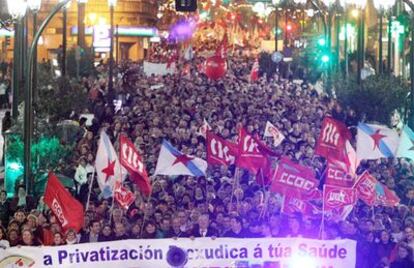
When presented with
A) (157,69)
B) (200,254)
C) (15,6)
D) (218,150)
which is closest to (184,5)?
(15,6)

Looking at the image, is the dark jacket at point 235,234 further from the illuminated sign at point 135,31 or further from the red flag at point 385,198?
the illuminated sign at point 135,31

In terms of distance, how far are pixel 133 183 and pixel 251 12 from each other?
94.7 m

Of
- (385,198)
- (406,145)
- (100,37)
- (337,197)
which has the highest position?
(100,37)

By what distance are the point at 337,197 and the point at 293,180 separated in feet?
2.14

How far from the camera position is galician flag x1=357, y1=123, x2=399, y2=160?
548 inches

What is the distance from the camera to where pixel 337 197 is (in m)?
12.2

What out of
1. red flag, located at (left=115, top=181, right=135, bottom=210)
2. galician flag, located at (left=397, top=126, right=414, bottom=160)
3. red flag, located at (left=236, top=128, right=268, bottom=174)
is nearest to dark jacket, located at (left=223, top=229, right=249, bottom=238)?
red flag, located at (left=115, top=181, right=135, bottom=210)

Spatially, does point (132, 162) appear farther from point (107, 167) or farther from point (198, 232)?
point (198, 232)

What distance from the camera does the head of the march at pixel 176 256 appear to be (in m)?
10.6

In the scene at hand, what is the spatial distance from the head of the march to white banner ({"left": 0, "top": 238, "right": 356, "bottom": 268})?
0.03 meters

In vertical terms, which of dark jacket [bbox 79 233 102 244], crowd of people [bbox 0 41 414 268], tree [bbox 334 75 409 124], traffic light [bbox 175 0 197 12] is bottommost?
dark jacket [bbox 79 233 102 244]

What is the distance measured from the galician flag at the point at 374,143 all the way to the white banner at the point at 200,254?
11.1 feet

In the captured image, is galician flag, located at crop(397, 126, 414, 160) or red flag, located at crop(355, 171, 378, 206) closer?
red flag, located at crop(355, 171, 378, 206)

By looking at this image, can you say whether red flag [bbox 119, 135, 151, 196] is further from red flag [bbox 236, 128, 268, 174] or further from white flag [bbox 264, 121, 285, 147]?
white flag [bbox 264, 121, 285, 147]
